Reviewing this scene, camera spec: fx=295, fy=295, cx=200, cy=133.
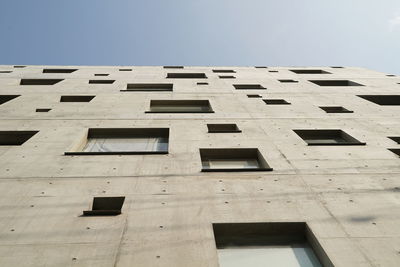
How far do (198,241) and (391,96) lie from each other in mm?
14220

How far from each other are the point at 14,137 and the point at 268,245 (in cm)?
900

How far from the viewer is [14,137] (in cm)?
1001

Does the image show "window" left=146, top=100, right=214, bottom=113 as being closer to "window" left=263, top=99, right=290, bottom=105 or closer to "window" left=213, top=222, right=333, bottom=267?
"window" left=263, top=99, right=290, bottom=105

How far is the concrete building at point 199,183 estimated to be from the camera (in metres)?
5.14

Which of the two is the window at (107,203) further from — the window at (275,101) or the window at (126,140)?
the window at (275,101)

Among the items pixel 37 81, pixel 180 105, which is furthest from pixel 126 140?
pixel 37 81

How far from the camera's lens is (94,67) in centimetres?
2192

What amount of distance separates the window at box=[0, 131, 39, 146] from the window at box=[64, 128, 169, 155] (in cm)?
196

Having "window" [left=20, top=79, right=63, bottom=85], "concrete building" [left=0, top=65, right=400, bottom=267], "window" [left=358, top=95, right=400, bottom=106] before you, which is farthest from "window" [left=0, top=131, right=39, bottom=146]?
"window" [left=358, top=95, right=400, bottom=106]

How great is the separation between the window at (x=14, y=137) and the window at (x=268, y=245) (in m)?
7.65

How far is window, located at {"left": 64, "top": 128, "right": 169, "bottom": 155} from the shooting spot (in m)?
9.45

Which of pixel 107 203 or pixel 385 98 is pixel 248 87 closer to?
pixel 385 98

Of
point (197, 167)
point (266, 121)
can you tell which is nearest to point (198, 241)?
point (197, 167)

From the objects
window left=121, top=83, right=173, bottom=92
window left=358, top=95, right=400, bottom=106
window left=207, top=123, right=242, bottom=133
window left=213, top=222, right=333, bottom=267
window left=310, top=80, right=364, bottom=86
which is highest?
window left=310, top=80, right=364, bottom=86
